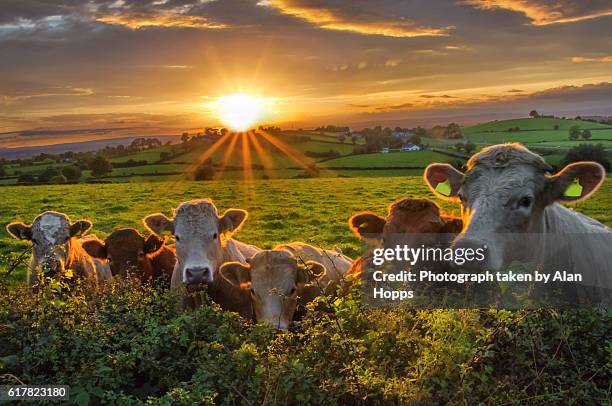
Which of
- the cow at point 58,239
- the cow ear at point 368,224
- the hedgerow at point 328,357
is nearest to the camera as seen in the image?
the hedgerow at point 328,357

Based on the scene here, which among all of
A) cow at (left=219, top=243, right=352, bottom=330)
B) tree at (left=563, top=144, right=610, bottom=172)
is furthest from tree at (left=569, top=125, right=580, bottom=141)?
cow at (left=219, top=243, right=352, bottom=330)

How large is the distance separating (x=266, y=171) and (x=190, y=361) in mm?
41986

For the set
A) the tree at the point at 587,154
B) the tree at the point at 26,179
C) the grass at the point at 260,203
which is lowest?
the grass at the point at 260,203

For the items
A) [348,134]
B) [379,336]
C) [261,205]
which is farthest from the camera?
[348,134]

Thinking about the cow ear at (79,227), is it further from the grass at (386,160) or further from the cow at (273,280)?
the grass at (386,160)

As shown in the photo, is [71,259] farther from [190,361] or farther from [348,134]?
[348,134]

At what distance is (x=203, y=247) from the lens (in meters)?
8.61

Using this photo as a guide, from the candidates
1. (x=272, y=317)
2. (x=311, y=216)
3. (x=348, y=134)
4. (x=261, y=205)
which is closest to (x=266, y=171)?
(x=348, y=134)

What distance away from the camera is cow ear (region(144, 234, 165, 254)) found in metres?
10.3

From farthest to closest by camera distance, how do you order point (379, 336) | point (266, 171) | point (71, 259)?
point (266, 171) → point (71, 259) → point (379, 336)

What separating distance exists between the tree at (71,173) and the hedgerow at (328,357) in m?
44.2

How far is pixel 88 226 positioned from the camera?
10.4 metres

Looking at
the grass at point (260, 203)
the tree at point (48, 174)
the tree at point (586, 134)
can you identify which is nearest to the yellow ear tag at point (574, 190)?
the grass at point (260, 203)

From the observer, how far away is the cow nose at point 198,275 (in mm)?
8102
